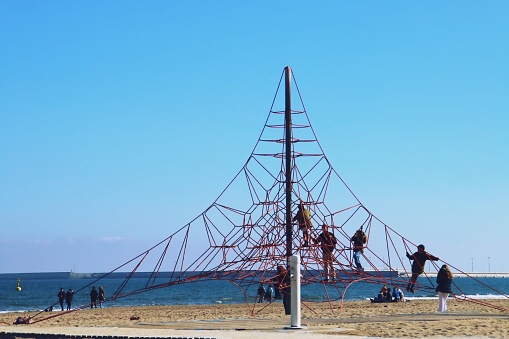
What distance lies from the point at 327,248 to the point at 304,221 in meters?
1.01

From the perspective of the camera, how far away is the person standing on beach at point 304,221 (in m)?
23.8

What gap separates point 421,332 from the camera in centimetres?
1706

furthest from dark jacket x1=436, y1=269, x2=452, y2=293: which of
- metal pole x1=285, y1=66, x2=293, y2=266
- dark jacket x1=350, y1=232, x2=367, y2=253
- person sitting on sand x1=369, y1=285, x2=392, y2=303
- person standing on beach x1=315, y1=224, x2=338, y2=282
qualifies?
person sitting on sand x1=369, y1=285, x2=392, y2=303

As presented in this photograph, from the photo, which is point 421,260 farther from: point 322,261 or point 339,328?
point 339,328

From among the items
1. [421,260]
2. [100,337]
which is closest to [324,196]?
[421,260]

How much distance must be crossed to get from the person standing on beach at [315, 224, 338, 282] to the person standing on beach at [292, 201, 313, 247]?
34cm

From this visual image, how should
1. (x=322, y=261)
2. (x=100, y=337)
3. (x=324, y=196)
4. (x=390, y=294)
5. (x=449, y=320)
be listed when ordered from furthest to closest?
1. (x=390, y=294)
2. (x=324, y=196)
3. (x=322, y=261)
4. (x=449, y=320)
5. (x=100, y=337)

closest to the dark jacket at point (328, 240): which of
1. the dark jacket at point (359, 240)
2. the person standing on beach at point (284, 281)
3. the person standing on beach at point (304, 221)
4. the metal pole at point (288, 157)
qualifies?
the person standing on beach at point (304, 221)

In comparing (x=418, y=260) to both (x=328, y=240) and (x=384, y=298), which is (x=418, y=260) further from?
(x=384, y=298)

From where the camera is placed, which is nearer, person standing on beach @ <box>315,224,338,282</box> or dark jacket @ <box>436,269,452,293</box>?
dark jacket @ <box>436,269,452,293</box>

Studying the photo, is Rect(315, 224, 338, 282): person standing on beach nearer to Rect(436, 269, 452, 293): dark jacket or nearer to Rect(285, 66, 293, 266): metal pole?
Rect(285, 66, 293, 266): metal pole

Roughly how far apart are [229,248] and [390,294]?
16597 millimetres

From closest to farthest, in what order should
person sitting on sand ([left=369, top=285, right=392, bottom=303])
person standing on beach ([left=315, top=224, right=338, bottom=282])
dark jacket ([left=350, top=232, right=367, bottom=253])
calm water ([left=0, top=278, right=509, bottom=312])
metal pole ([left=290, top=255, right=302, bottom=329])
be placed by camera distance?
metal pole ([left=290, top=255, right=302, bottom=329]), person standing on beach ([left=315, top=224, right=338, bottom=282]), dark jacket ([left=350, top=232, right=367, bottom=253]), person sitting on sand ([left=369, top=285, right=392, bottom=303]), calm water ([left=0, top=278, right=509, bottom=312])

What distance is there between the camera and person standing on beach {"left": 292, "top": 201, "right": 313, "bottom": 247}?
2377 cm
